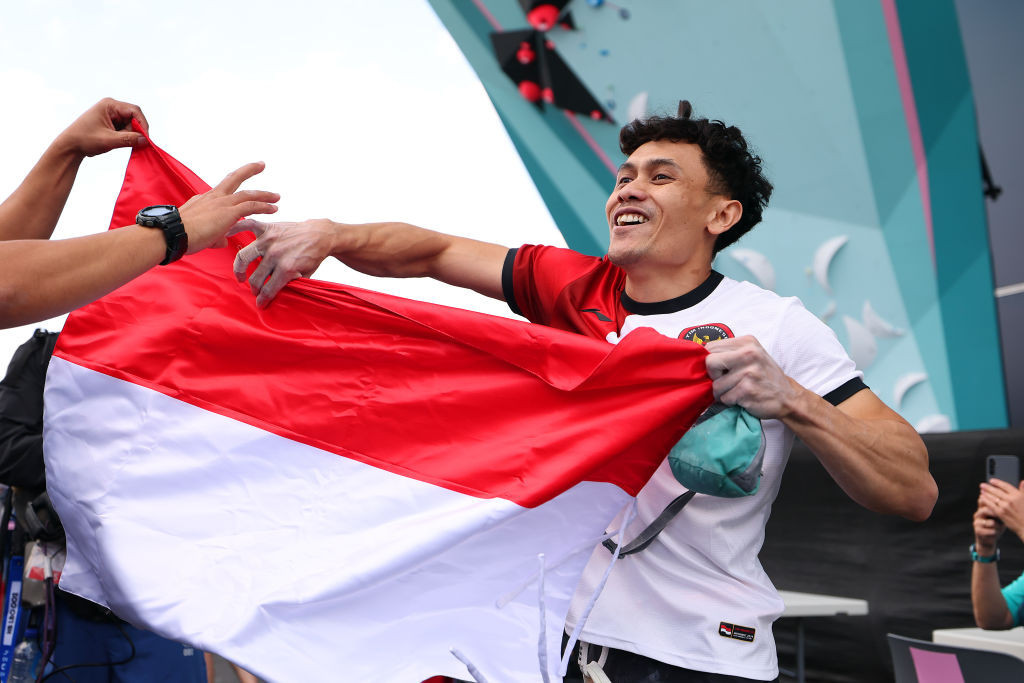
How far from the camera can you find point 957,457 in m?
4.09

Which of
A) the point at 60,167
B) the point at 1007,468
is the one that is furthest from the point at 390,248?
the point at 1007,468

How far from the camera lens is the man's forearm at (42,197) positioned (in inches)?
75.1

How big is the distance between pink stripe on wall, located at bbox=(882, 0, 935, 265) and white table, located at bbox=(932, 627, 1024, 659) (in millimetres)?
2701

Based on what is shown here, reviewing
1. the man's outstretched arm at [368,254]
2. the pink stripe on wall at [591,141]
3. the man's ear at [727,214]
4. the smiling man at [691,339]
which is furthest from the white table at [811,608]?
the pink stripe on wall at [591,141]

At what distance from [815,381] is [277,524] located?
1.06m

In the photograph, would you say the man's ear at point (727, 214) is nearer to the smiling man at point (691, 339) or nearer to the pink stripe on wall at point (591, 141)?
the smiling man at point (691, 339)

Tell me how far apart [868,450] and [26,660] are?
2.68m

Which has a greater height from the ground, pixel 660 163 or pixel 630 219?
pixel 660 163

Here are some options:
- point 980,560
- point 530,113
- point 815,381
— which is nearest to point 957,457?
point 980,560

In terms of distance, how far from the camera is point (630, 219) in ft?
6.16

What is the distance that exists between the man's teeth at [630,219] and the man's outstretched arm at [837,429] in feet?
1.59

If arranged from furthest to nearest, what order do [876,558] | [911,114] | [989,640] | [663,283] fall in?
[911,114], [876,558], [989,640], [663,283]

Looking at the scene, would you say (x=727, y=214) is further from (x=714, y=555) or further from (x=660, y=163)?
(x=714, y=555)

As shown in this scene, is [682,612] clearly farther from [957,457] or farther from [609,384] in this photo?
[957,457]
